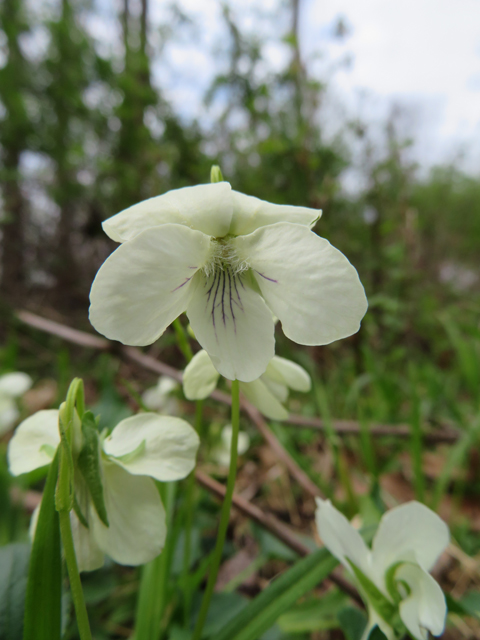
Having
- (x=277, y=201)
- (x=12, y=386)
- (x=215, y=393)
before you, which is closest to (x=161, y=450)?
(x=215, y=393)

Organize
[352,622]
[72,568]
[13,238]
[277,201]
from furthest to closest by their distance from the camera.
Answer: [13,238] → [277,201] → [352,622] → [72,568]

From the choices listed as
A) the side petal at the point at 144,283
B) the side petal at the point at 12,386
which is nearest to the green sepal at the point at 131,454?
the side petal at the point at 144,283

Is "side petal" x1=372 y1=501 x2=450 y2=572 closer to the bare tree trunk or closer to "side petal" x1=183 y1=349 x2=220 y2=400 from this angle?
"side petal" x1=183 y1=349 x2=220 y2=400

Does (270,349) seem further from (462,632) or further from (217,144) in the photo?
(217,144)

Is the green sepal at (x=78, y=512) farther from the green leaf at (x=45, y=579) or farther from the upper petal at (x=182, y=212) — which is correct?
the upper petal at (x=182, y=212)

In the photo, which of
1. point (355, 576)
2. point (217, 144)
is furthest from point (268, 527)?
point (217, 144)

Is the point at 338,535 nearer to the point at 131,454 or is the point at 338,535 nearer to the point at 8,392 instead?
the point at 131,454

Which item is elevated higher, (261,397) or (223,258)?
(223,258)
